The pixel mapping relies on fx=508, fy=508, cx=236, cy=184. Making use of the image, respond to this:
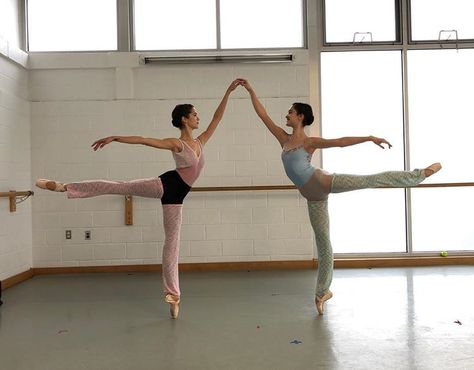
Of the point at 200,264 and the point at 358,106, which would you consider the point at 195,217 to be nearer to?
the point at 200,264

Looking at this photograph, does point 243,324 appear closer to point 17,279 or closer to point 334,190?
point 334,190

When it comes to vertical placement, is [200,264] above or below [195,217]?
below

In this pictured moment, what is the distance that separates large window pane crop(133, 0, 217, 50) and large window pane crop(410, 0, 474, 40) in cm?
241

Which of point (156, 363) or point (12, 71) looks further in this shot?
point (12, 71)

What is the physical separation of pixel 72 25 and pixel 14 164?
1791 millimetres

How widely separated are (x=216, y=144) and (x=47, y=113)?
6.43ft

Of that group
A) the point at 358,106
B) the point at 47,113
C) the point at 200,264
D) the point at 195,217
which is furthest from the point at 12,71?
the point at 358,106

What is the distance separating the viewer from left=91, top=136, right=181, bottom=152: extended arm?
133 inches

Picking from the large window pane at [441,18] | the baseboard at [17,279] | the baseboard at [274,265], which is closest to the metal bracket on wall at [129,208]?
the baseboard at [274,265]

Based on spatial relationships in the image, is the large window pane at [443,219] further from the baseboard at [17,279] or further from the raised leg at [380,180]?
the baseboard at [17,279]

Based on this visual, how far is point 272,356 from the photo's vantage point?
9.14 ft

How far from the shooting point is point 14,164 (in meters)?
5.33

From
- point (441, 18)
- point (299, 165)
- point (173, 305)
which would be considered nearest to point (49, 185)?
point (173, 305)

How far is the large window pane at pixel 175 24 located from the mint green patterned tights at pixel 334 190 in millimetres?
2955
